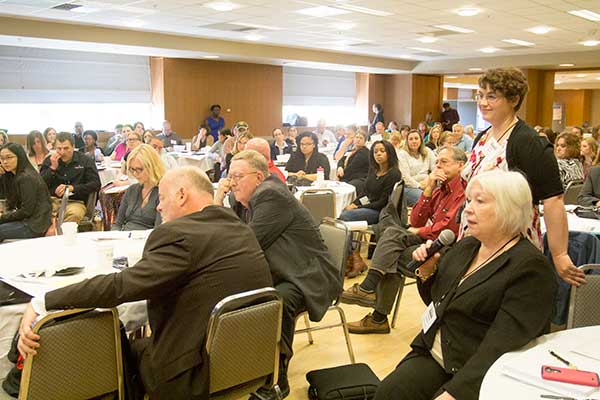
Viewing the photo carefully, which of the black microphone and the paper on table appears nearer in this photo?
the paper on table

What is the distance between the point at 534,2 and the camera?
7672 mm

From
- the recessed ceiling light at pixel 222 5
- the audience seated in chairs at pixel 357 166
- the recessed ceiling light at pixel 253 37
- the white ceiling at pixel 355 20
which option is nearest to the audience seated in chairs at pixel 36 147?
the white ceiling at pixel 355 20

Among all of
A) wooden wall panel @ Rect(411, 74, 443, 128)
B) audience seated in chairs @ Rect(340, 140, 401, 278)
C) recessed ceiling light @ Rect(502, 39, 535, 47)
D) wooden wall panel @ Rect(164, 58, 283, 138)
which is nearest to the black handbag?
audience seated in chairs @ Rect(340, 140, 401, 278)

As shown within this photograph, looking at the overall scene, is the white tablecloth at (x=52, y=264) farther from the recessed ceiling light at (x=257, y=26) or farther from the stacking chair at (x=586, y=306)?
the recessed ceiling light at (x=257, y=26)

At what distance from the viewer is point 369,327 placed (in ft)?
13.1

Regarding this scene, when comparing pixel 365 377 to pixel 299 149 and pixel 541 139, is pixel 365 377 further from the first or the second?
pixel 299 149

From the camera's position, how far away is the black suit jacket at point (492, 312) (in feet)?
5.88

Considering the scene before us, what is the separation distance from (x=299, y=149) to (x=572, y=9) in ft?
15.5

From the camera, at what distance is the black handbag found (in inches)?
114

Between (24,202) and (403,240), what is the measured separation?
3009 mm

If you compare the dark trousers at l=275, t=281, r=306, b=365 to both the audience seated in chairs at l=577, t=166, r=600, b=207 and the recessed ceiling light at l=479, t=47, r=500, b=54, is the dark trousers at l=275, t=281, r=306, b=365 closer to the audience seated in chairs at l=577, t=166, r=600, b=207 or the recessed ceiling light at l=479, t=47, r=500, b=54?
the audience seated in chairs at l=577, t=166, r=600, b=207

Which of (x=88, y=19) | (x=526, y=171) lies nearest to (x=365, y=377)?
(x=526, y=171)

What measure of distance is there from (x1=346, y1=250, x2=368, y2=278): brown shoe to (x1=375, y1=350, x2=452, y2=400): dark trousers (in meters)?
3.11

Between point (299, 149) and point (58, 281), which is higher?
point (299, 149)
